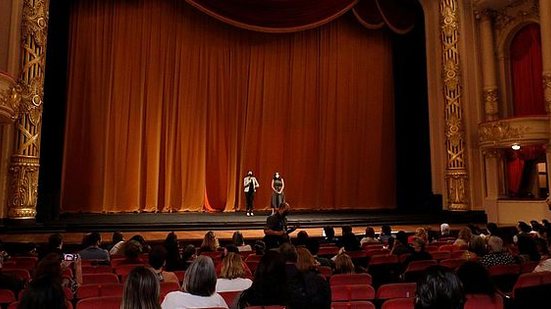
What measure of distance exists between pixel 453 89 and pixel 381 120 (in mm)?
3119

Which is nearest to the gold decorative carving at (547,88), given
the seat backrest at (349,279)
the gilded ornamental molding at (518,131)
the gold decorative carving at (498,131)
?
the gilded ornamental molding at (518,131)

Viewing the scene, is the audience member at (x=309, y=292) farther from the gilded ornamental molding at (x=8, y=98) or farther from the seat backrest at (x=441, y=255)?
the gilded ornamental molding at (x=8, y=98)

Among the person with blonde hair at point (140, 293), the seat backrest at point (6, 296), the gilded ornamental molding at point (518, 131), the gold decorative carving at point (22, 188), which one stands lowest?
→ the seat backrest at point (6, 296)

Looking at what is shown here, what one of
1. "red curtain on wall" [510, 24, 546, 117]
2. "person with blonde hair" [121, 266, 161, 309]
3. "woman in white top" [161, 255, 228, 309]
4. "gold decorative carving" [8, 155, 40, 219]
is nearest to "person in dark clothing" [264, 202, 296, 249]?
"woman in white top" [161, 255, 228, 309]

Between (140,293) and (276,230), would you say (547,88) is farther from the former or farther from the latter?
(140,293)

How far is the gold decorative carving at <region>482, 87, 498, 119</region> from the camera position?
1359 cm

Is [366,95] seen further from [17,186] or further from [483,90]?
[17,186]

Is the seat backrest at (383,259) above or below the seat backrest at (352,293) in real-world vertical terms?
above

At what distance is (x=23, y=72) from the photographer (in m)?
10.4

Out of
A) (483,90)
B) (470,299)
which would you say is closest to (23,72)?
(470,299)

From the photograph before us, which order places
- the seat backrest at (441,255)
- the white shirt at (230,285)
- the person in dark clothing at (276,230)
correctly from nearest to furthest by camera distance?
the white shirt at (230,285), the seat backrest at (441,255), the person in dark clothing at (276,230)

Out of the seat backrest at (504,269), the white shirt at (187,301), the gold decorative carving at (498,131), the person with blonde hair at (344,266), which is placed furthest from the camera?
the gold decorative carving at (498,131)

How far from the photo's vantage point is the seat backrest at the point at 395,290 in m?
3.71

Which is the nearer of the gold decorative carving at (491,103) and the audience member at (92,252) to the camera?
the audience member at (92,252)
